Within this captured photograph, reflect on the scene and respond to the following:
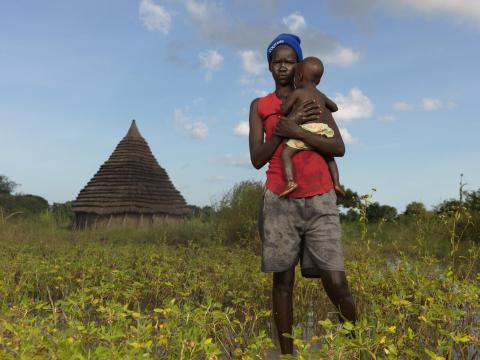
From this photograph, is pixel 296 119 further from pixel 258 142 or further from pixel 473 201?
pixel 473 201

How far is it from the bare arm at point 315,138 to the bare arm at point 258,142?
8cm

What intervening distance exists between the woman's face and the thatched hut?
13038mm

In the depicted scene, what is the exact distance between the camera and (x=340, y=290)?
9.13ft

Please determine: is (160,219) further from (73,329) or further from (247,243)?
(73,329)

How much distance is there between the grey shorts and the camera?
110 inches

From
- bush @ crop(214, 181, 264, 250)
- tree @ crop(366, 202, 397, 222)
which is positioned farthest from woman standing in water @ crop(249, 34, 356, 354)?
tree @ crop(366, 202, 397, 222)

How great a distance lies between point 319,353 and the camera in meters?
2.22

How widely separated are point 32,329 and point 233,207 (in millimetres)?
7157

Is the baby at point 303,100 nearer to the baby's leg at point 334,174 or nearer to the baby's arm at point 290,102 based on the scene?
the baby's arm at point 290,102

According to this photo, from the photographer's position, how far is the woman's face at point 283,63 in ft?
9.88

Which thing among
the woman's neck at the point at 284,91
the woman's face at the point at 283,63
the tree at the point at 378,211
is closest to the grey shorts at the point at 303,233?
the woman's neck at the point at 284,91

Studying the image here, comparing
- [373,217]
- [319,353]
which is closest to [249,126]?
[319,353]

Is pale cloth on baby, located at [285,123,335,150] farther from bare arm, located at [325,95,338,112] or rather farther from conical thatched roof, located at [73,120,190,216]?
conical thatched roof, located at [73,120,190,216]

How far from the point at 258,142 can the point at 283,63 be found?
0.54 metres
